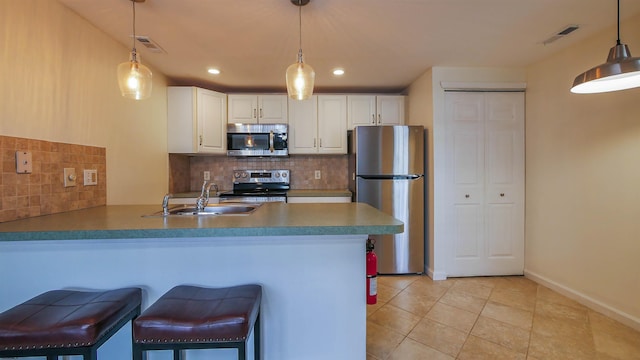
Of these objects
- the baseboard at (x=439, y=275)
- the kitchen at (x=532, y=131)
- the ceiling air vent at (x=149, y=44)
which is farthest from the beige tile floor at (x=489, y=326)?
the ceiling air vent at (x=149, y=44)

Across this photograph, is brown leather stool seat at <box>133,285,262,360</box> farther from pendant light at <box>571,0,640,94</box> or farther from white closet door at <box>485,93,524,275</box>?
white closet door at <box>485,93,524,275</box>

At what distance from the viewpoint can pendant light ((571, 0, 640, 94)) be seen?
132 centimetres

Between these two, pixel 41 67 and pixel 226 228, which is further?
pixel 41 67

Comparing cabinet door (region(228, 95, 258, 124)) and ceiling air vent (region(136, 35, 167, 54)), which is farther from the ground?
ceiling air vent (region(136, 35, 167, 54))

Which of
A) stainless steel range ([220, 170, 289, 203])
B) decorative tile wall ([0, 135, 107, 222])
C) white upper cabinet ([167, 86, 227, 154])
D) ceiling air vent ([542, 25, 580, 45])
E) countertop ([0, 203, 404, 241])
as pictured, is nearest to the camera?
countertop ([0, 203, 404, 241])

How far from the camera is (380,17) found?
197cm

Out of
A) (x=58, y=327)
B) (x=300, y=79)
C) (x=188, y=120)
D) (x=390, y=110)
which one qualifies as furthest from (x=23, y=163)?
(x=390, y=110)

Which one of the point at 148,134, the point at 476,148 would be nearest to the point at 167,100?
the point at 148,134

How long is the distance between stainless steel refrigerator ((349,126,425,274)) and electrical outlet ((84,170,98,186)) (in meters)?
2.30

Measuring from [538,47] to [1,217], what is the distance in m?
3.92

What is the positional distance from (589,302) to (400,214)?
1667 millimetres

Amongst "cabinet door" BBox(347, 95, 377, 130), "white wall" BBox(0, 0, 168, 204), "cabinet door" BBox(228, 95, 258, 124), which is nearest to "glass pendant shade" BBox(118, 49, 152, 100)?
"white wall" BBox(0, 0, 168, 204)

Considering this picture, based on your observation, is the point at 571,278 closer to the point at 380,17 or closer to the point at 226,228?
the point at 380,17

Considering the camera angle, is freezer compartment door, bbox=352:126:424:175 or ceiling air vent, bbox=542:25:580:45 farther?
freezer compartment door, bbox=352:126:424:175
